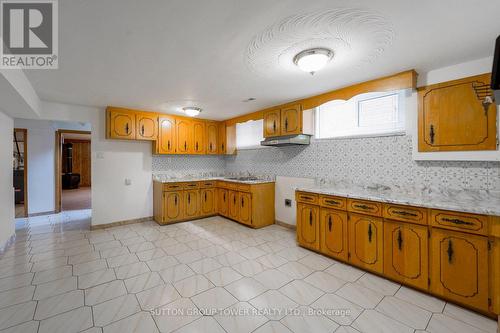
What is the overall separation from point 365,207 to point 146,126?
4.04 m

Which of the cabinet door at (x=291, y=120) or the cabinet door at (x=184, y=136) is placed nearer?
the cabinet door at (x=291, y=120)

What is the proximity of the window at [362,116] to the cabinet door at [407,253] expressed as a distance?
122cm

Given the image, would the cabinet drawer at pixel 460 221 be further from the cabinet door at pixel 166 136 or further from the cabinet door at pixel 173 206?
the cabinet door at pixel 166 136

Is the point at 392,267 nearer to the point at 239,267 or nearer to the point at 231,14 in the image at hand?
the point at 239,267

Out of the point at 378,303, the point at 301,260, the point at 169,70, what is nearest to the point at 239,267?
the point at 301,260

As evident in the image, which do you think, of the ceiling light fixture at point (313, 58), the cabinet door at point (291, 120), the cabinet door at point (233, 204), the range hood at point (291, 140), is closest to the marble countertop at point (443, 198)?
the range hood at point (291, 140)

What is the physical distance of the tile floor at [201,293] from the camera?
1.73 metres

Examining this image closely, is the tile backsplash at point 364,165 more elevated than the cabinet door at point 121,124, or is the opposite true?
the cabinet door at point 121,124

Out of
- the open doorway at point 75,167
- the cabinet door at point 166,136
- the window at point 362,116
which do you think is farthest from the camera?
the open doorway at point 75,167

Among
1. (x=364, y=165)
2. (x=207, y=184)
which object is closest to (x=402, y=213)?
(x=364, y=165)

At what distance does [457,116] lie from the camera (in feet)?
7.57

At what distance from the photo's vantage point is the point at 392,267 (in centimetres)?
229

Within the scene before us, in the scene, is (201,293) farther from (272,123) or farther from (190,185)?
(272,123)

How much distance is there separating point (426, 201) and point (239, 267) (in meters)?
2.07
